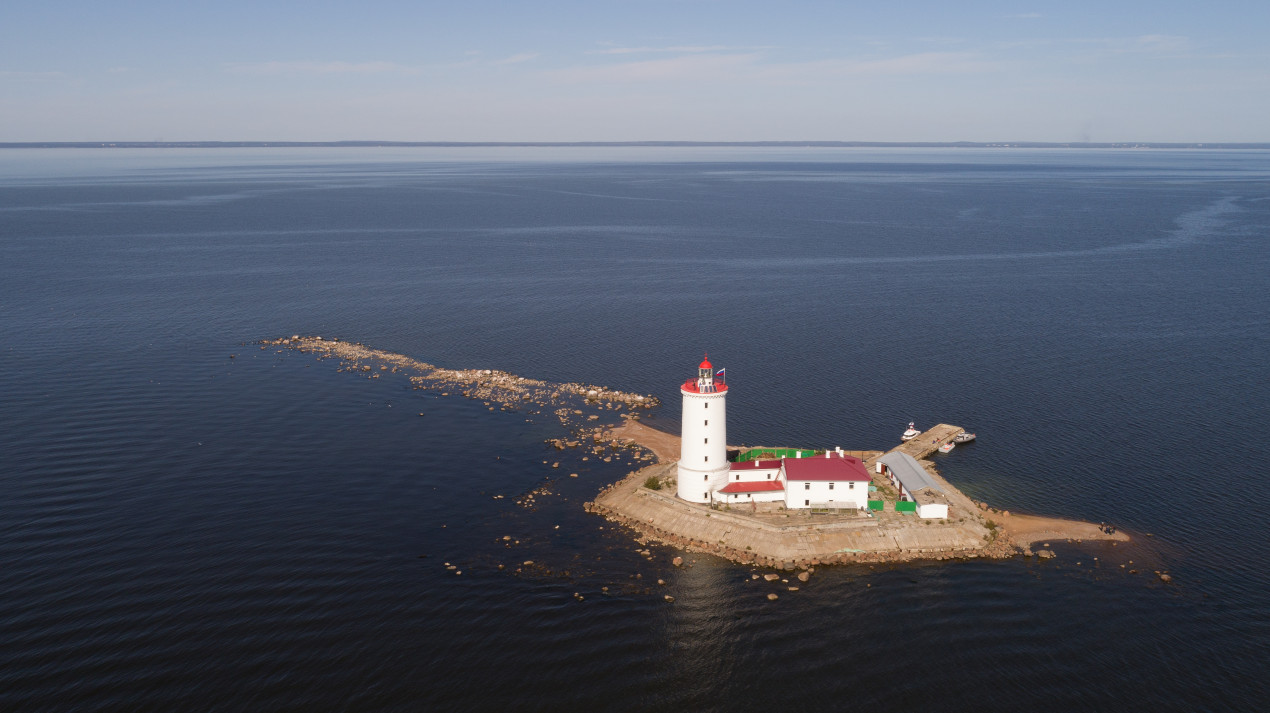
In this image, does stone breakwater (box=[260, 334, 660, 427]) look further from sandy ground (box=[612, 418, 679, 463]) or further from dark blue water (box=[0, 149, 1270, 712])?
sandy ground (box=[612, 418, 679, 463])

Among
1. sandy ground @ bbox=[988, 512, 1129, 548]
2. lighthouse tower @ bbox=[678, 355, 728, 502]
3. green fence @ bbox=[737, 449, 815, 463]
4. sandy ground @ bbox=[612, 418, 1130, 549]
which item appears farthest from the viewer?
green fence @ bbox=[737, 449, 815, 463]

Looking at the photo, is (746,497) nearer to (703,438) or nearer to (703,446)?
(703,446)

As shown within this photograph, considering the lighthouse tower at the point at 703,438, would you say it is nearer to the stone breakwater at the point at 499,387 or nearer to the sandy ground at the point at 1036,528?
the sandy ground at the point at 1036,528

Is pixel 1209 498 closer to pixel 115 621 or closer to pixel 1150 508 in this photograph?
pixel 1150 508

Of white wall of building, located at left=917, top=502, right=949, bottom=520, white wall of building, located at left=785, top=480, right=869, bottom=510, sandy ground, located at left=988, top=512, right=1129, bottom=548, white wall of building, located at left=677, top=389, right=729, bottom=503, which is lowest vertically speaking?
sandy ground, located at left=988, top=512, right=1129, bottom=548

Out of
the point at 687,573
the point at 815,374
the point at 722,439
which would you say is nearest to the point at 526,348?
the point at 815,374

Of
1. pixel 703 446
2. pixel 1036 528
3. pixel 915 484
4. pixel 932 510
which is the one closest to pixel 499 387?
pixel 703 446

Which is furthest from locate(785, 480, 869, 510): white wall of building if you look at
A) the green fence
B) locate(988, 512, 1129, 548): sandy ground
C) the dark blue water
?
locate(988, 512, 1129, 548): sandy ground
